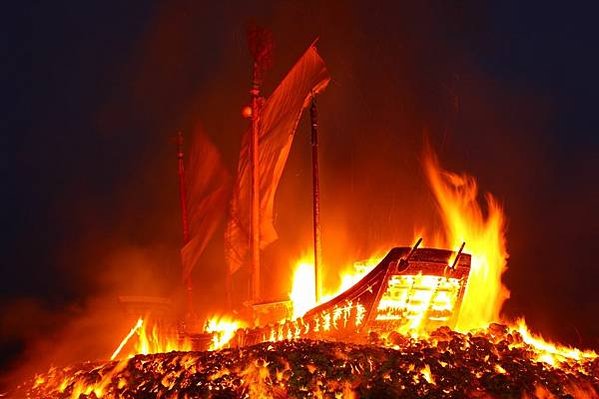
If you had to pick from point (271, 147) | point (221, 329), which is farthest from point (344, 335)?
point (271, 147)

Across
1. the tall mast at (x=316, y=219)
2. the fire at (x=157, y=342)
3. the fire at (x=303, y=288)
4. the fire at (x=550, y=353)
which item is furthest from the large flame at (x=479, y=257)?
the fire at (x=157, y=342)

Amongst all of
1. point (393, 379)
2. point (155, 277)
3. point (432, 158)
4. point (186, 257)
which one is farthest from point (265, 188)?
point (155, 277)

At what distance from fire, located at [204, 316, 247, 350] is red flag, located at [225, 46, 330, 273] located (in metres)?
1.07

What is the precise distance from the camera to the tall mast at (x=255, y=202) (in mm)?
8414

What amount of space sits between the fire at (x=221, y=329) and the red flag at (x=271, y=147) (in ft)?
3.51

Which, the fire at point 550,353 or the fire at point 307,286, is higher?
the fire at point 307,286

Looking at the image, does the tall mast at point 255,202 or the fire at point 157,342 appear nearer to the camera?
the fire at point 157,342

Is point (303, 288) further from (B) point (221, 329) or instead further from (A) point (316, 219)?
(B) point (221, 329)

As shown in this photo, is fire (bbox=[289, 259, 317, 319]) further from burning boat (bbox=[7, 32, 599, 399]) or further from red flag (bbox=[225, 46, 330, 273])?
red flag (bbox=[225, 46, 330, 273])

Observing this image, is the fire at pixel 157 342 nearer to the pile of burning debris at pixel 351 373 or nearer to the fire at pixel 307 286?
the pile of burning debris at pixel 351 373

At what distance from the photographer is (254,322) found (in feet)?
25.5

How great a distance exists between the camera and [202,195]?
9.98 metres

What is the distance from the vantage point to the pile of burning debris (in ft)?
16.9

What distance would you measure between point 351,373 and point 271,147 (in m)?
4.38
